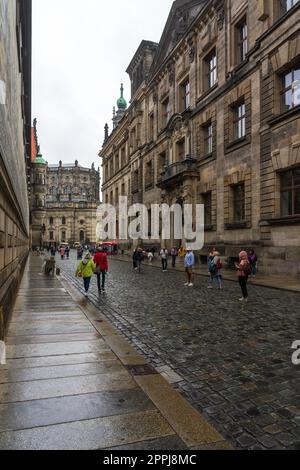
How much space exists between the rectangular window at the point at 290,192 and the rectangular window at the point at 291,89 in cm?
314

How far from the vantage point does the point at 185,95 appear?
3022cm

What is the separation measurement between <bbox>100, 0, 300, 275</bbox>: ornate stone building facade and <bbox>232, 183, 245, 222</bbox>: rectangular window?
60mm

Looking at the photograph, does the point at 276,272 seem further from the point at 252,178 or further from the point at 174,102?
the point at 174,102

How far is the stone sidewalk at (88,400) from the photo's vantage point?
2.93 meters

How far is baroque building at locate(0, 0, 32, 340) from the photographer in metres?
5.33

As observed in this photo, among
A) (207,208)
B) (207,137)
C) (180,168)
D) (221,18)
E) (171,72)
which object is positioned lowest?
(207,208)

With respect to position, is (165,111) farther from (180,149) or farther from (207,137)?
(207,137)

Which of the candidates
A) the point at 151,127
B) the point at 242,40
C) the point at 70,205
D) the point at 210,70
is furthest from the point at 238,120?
the point at 70,205

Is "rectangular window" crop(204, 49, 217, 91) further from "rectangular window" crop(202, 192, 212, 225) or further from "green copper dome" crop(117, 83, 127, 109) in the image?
"green copper dome" crop(117, 83, 127, 109)

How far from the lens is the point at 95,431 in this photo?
305 centimetres

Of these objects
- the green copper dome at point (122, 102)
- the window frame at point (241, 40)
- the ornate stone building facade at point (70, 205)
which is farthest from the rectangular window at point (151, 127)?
the ornate stone building facade at point (70, 205)

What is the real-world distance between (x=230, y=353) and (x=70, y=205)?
376ft

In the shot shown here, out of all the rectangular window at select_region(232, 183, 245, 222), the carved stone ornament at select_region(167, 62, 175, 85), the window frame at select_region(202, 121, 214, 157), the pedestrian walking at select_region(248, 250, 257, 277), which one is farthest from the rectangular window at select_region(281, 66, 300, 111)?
the carved stone ornament at select_region(167, 62, 175, 85)

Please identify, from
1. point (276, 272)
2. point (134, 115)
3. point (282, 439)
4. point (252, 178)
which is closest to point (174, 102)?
point (134, 115)
